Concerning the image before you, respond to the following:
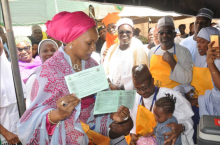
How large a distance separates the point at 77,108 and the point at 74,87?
0.63 ft

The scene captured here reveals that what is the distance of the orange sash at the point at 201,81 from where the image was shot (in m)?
2.20

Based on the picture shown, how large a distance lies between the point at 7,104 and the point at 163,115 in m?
1.43

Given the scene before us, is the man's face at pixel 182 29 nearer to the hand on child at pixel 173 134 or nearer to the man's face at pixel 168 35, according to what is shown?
the man's face at pixel 168 35

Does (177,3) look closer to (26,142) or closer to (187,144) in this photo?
(187,144)

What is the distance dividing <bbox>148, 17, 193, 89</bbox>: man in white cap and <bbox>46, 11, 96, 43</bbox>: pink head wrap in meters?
1.21

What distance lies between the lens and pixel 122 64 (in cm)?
259

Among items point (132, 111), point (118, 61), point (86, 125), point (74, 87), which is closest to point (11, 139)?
point (86, 125)

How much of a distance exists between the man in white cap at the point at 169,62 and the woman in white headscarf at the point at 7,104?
1590mm

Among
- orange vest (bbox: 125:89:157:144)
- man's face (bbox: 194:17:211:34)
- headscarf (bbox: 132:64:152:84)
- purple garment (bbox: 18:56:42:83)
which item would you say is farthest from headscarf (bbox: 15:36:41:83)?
man's face (bbox: 194:17:211:34)

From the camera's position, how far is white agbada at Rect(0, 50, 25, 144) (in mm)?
1512

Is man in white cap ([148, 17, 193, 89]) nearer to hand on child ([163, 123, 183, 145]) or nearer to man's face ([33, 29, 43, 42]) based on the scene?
hand on child ([163, 123, 183, 145])

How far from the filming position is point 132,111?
2.21m

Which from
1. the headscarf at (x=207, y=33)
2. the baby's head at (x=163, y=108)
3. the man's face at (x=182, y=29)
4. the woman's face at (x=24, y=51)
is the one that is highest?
the headscarf at (x=207, y=33)

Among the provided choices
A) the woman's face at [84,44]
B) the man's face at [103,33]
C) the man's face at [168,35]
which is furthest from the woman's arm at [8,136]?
the man's face at [103,33]
